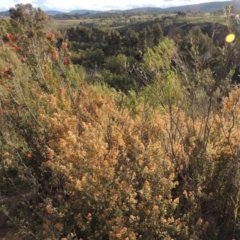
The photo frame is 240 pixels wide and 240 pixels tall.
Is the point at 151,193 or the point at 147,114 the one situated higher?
the point at 147,114

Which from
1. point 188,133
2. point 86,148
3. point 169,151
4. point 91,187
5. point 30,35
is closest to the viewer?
point 91,187

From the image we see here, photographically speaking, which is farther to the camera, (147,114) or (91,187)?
(147,114)

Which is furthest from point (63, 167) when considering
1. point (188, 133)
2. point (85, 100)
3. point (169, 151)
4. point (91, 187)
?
point (85, 100)

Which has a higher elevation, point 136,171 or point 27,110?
point 27,110

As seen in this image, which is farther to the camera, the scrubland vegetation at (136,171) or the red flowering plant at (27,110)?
the red flowering plant at (27,110)

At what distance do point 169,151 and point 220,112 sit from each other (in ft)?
3.68

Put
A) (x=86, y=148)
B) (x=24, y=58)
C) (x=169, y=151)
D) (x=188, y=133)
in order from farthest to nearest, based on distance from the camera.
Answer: (x=24, y=58)
(x=188, y=133)
(x=169, y=151)
(x=86, y=148)

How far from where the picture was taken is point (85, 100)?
426 centimetres

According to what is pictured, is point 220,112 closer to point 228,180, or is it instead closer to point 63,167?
point 228,180

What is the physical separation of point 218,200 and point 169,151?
1.88 ft

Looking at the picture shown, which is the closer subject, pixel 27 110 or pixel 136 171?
pixel 136 171

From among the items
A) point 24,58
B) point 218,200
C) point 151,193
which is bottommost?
point 218,200

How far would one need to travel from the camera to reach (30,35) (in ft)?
15.1

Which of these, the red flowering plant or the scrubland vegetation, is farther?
the red flowering plant
